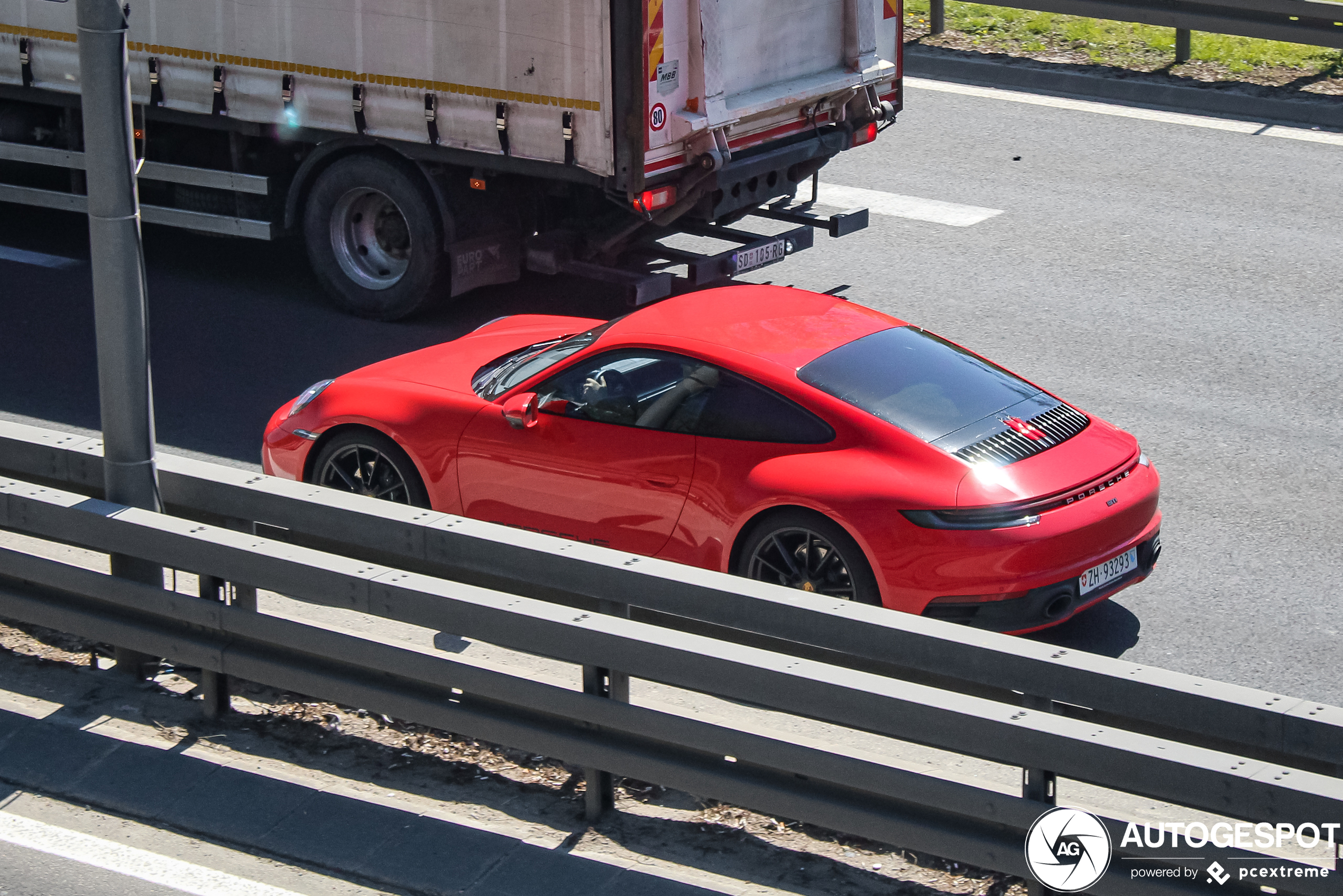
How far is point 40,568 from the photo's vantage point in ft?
21.1

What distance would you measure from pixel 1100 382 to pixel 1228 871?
622 cm

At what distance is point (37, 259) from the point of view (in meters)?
13.1

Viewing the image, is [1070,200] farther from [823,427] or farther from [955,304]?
[823,427]

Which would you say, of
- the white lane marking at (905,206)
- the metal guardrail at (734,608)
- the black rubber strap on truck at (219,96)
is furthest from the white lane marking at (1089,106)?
the metal guardrail at (734,608)

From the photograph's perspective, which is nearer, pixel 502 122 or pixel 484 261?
pixel 502 122

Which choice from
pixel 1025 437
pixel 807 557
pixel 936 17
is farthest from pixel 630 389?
pixel 936 17

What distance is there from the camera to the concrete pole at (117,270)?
5965mm

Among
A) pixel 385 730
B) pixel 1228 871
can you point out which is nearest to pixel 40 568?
pixel 385 730

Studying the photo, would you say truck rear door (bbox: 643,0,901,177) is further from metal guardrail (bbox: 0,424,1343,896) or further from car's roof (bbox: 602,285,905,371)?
metal guardrail (bbox: 0,424,1343,896)

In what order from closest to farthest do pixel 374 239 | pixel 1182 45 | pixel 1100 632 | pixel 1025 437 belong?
pixel 1025 437, pixel 1100 632, pixel 374 239, pixel 1182 45

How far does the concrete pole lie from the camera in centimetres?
596

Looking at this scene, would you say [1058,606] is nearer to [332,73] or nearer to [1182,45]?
[332,73]

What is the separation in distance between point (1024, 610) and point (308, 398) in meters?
3.68

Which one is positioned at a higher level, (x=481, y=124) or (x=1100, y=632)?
(x=481, y=124)
